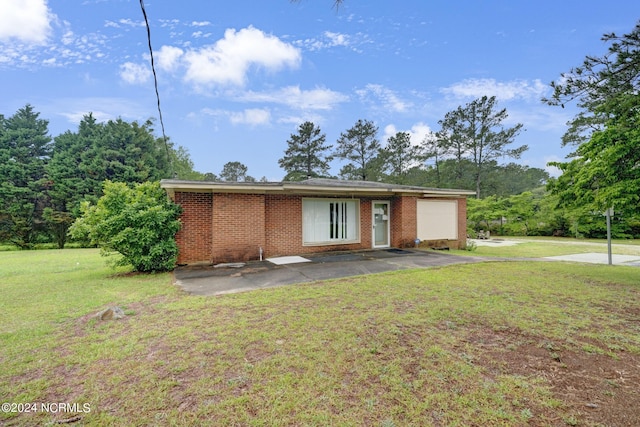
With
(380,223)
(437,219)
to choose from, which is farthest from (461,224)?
(380,223)

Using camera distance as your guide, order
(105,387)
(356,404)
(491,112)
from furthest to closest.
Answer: (491,112)
(105,387)
(356,404)

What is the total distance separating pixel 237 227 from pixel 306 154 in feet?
90.0

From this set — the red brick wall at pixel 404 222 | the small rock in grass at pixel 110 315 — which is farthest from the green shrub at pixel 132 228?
the red brick wall at pixel 404 222

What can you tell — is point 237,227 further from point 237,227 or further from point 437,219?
point 437,219

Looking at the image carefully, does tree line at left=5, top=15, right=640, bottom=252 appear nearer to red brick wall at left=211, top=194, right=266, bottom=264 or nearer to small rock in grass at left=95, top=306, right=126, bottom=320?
red brick wall at left=211, top=194, right=266, bottom=264

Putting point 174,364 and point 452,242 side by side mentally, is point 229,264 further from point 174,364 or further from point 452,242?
point 452,242

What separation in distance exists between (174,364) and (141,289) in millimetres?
3836

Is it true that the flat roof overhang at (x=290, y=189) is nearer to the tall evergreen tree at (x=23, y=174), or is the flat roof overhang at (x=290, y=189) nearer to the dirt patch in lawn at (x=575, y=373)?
the dirt patch in lawn at (x=575, y=373)

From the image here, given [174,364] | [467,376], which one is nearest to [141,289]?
[174,364]

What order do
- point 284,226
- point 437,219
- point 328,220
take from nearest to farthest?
point 284,226
point 328,220
point 437,219

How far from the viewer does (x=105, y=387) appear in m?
2.44

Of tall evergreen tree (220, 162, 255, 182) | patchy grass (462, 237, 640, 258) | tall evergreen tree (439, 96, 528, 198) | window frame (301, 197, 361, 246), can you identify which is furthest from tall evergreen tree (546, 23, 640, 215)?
tall evergreen tree (220, 162, 255, 182)

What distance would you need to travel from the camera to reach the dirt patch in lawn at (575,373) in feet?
6.89

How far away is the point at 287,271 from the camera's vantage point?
7.60m
